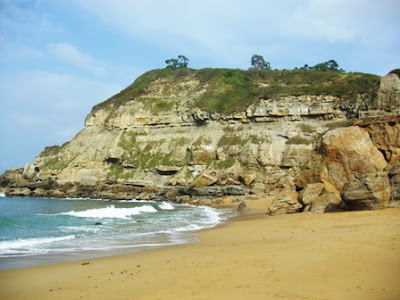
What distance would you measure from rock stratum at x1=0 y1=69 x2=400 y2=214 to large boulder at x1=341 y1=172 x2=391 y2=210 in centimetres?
1769

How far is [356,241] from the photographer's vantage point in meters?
9.50

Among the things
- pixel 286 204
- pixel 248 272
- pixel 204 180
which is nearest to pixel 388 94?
pixel 204 180

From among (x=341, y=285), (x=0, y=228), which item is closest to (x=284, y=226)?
(x=341, y=285)

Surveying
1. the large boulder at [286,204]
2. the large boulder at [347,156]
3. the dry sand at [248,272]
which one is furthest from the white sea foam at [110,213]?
the dry sand at [248,272]

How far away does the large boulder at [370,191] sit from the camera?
14258 millimetres

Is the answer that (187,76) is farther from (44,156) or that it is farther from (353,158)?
(353,158)

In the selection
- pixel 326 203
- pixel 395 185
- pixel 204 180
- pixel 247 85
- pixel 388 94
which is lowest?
pixel 204 180

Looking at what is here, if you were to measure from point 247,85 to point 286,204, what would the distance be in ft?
146

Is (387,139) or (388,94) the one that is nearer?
(387,139)

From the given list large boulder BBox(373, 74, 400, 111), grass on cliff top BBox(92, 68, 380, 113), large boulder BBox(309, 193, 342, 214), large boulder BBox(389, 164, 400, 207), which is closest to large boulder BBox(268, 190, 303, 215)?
large boulder BBox(309, 193, 342, 214)

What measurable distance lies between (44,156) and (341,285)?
6571 centimetres

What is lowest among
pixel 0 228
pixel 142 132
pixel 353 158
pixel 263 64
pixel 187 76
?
pixel 0 228

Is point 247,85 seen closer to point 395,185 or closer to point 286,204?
point 286,204

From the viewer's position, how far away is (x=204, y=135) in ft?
172
